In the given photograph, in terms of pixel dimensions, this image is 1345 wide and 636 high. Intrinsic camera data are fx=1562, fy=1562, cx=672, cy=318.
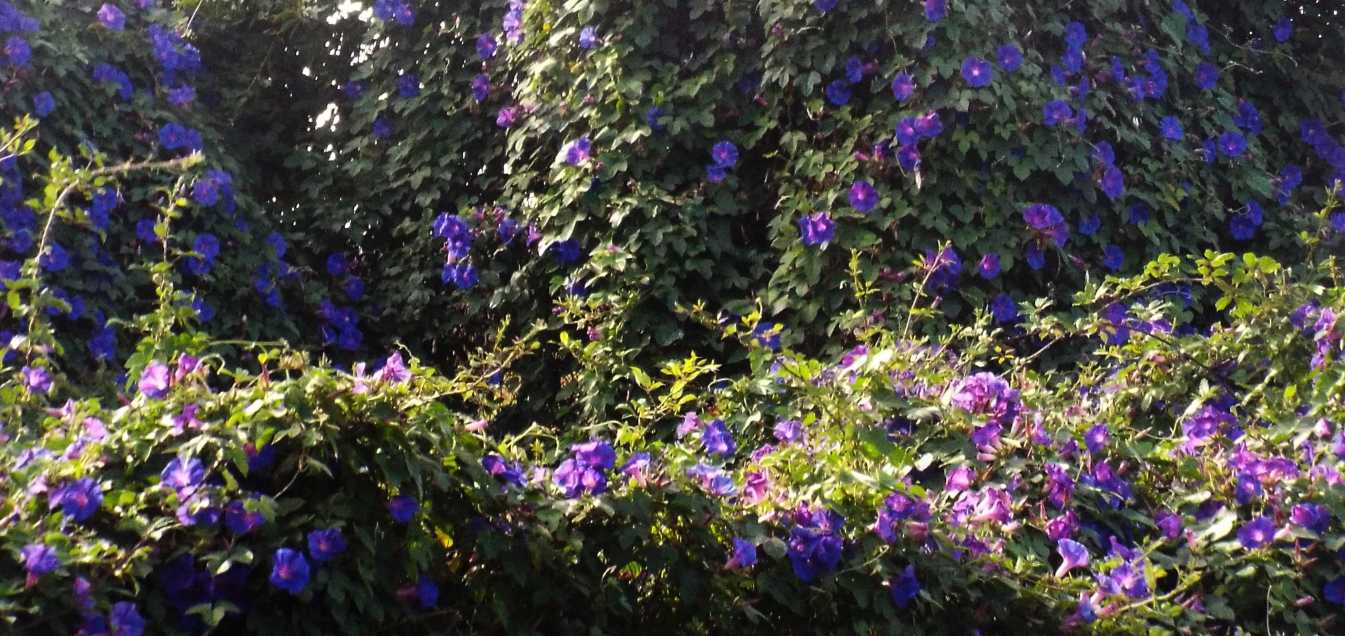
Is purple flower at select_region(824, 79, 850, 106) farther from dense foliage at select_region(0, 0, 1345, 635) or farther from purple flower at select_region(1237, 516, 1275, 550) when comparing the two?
purple flower at select_region(1237, 516, 1275, 550)

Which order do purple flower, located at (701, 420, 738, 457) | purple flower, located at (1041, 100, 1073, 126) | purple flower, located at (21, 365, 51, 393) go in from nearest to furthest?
purple flower, located at (21, 365, 51, 393), purple flower, located at (701, 420, 738, 457), purple flower, located at (1041, 100, 1073, 126)

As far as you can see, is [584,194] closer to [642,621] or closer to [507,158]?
[507,158]

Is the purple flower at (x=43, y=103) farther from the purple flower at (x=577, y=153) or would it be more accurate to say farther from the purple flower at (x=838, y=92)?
the purple flower at (x=838, y=92)

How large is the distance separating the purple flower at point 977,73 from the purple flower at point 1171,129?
64cm

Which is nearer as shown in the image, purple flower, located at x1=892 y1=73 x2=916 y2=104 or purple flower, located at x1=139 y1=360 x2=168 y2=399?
purple flower, located at x1=139 y1=360 x2=168 y2=399

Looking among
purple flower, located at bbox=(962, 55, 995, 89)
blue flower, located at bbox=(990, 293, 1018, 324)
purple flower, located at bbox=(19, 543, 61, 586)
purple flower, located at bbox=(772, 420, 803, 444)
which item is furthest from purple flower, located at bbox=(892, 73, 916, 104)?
purple flower, located at bbox=(19, 543, 61, 586)

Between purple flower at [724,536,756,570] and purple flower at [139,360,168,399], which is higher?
purple flower at [139,360,168,399]

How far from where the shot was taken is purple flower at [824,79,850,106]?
152 inches

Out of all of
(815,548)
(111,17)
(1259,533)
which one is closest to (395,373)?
(815,548)

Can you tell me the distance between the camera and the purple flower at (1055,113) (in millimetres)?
3803

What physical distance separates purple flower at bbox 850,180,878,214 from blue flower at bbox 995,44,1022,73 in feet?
1.55

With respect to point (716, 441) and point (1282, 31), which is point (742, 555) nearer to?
point (716, 441)

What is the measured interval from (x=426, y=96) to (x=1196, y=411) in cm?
245

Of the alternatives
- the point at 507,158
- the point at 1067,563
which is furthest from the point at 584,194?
the point at 1067,563
